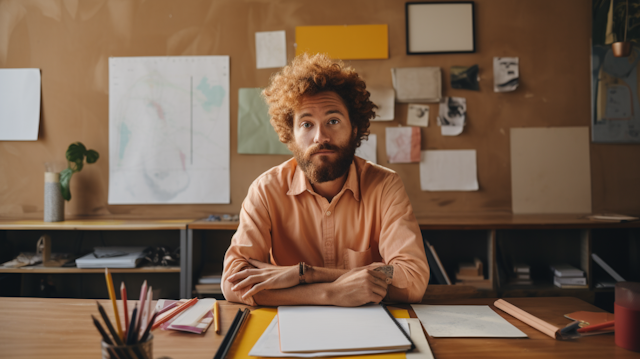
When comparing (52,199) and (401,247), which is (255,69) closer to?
(52,199)

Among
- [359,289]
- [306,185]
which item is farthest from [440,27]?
[359,289]

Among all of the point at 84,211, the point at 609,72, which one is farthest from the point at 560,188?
the point at 84,211

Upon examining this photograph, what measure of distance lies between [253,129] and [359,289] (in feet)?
5.48

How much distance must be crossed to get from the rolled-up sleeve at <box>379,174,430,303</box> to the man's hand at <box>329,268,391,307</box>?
0.08 m

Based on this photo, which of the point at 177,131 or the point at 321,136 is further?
the point at 177,131

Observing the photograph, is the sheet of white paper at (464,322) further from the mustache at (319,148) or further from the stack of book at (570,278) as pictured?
the stack of book at (570,278)

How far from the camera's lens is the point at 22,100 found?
2.46 metres

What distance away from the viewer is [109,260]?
2047mm

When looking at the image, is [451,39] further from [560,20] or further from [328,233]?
[328,233]

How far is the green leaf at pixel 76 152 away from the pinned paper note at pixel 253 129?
98 centimetres

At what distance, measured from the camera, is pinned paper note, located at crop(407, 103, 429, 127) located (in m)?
2.38

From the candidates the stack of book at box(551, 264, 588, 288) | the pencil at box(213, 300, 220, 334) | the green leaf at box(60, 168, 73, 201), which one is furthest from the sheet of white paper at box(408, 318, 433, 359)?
the green leaf at box(60, 168, 73, 201)

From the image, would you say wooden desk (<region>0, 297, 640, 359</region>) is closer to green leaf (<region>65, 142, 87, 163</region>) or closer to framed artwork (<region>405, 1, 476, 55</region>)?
green leaf (<region>65, 142, 87, 163</region>)

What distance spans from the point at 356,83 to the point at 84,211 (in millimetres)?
2042
